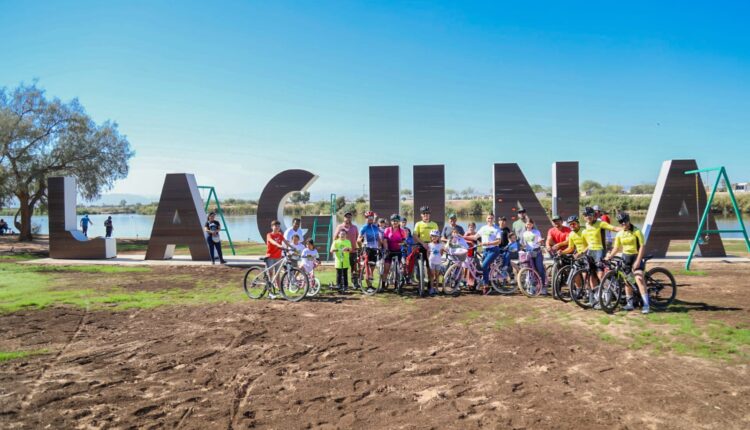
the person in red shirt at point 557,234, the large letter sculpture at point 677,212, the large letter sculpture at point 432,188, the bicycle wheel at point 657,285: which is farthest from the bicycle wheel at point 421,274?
the large letter sculpture at point 677,212

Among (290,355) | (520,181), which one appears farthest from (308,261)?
(520,181)

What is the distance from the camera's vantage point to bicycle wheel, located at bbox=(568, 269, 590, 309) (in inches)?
315

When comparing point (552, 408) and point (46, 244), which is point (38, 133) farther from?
point (552, 408)

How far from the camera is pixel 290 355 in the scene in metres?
5.68

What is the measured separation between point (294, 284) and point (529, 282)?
4.77 metres

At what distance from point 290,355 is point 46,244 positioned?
2382cm

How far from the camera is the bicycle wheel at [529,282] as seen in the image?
8.92 meters

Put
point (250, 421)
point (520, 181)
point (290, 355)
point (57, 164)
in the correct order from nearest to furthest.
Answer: point (250, 421) < point (290, 355) < point (520, 181) < point (57, 164)

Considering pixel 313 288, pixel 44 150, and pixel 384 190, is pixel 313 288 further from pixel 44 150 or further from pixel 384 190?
pixel 44 150

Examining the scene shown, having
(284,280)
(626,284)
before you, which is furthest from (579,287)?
(284,280)

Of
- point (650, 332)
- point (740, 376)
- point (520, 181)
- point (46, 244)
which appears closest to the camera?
point (740, 376)

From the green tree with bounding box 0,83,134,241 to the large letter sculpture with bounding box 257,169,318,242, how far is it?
16080mm

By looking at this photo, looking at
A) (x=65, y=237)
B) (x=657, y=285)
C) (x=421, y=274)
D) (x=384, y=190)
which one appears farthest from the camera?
(x=65, y=237)

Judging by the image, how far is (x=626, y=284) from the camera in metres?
7.43
